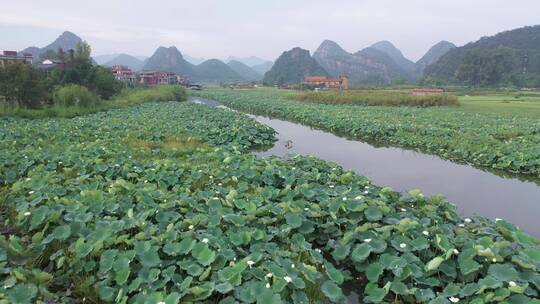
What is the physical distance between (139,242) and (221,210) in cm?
137

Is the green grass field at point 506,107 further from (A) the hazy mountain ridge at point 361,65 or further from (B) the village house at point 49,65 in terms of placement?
(A) the hazy mountain ridge at point 361,65

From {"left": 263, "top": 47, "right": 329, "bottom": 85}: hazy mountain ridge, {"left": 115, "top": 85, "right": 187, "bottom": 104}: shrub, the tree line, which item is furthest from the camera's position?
{"left": 263, "top": 47, "right": 329, "bottom": 85}: hazy mountain ridge

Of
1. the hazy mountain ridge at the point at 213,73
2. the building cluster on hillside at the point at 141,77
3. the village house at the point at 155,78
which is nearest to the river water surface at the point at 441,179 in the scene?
A: the building cluster on hillside at the point at 141,77

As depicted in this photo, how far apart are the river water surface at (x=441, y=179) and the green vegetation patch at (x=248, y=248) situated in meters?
3.06

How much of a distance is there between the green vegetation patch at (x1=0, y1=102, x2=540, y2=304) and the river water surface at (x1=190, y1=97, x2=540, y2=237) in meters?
3.06

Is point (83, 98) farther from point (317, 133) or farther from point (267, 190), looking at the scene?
point (267, 190)

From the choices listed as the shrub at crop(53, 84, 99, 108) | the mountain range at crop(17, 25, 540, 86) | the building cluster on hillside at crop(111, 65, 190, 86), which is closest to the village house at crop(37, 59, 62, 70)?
the mountain range at crop(17, 25, 540, 86)

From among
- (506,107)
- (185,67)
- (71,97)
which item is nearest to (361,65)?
(185,67)

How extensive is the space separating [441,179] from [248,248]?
773cm

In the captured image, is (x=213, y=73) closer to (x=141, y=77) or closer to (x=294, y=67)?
(x=294, y=67)

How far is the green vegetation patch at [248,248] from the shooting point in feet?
11.8

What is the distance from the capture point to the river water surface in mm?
8110

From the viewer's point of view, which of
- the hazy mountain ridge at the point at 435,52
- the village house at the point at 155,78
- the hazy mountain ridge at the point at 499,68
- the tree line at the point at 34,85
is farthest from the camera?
the hazy mountain ridge at the point at 435,52

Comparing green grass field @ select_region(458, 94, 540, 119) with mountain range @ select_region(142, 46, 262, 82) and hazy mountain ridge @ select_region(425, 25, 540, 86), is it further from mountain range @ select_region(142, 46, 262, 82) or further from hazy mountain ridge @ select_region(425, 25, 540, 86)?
mountain range @ select_region(142, 46, 262, 82)
